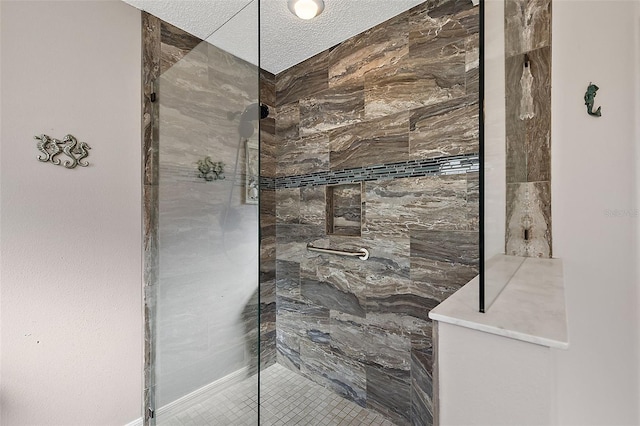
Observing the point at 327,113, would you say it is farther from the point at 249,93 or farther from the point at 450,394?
the point at 450,394

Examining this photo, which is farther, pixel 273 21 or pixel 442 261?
pixel 273 21

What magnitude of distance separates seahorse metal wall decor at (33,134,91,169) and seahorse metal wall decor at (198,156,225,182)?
54cm

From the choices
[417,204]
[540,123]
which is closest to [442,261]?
[417,204]

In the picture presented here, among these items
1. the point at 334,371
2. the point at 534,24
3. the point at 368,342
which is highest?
the point at 534,24

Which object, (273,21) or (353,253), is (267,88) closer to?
(273,21)

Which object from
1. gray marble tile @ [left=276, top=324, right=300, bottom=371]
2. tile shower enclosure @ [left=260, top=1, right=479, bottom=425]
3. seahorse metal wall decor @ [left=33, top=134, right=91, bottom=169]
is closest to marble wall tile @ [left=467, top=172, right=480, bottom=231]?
tile shower enclosure @ [left=260, top=1, right=479, bottom=425]

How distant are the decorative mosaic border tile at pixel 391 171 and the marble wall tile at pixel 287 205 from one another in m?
0.05

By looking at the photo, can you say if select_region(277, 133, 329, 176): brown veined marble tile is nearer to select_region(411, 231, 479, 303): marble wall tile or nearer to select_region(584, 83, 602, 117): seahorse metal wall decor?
select_region(411, 231, 479, 303): marble wall tile

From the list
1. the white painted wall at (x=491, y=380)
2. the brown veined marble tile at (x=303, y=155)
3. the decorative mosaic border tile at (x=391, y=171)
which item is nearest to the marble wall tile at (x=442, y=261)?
the decorative mosaic border tile at (x=391, y=171)

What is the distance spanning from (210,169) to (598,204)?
163 cm

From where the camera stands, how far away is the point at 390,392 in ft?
5.48

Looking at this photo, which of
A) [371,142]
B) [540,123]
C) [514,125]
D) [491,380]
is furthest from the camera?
[371,142]

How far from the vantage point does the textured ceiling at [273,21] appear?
1.22 metres

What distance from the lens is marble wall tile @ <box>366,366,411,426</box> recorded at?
1612mm
